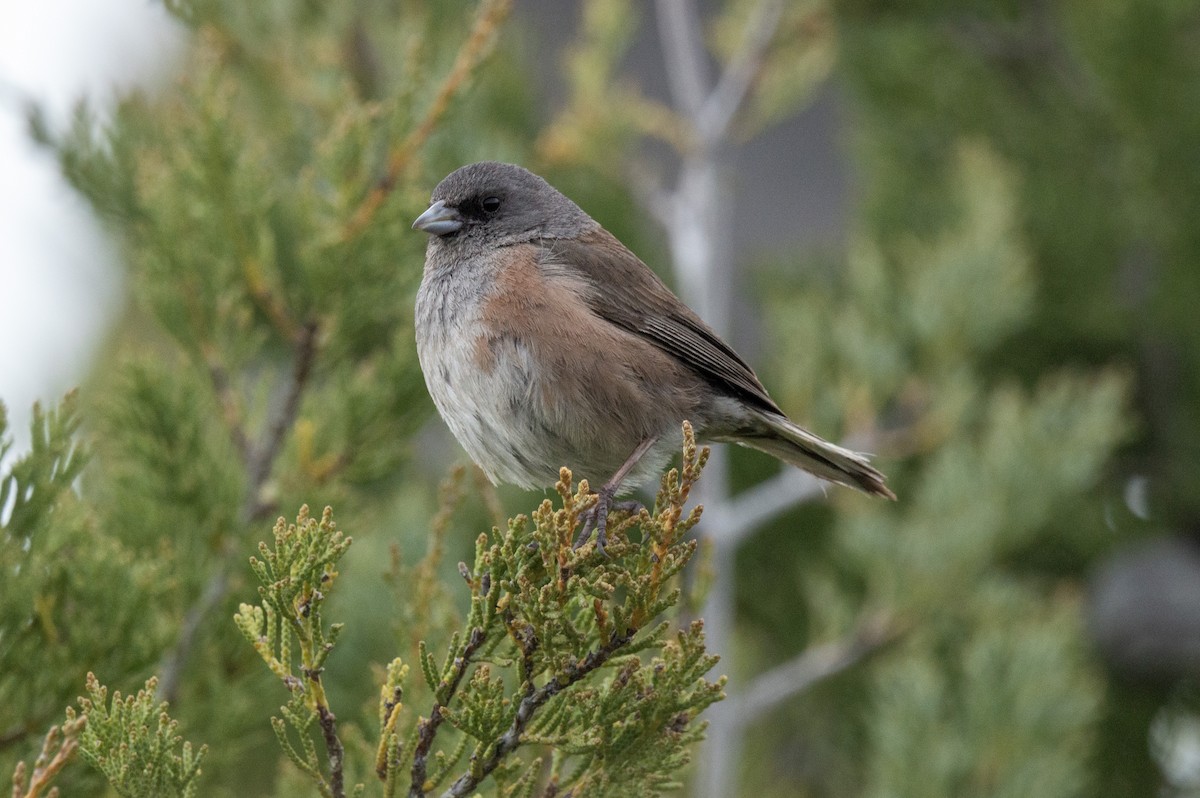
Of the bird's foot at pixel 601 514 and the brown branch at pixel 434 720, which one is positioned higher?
the bird's foot at pixel 601 514

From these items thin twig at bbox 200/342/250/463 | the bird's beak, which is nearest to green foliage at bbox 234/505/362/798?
thin twig at bbox 200/342/250/463

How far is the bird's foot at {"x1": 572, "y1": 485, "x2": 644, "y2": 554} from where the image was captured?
2312 mm

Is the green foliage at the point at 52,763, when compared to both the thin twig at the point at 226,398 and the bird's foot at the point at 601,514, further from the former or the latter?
the thin twig at the point at 226,398

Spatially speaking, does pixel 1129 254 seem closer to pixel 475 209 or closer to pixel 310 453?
pixel 475 209

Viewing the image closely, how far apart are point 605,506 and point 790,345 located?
2216 mm

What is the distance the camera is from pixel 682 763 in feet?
6.36

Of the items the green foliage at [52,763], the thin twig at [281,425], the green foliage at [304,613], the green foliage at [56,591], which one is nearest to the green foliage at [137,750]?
the green foliage at [52,763]

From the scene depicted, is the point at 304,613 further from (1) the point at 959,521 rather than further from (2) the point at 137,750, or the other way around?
(1) the point at 959,521

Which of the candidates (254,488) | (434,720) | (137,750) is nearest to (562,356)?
(254,488)

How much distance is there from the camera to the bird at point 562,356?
285 centimetres

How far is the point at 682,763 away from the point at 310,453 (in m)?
1.28

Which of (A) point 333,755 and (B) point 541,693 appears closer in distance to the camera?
(A) point 333,755

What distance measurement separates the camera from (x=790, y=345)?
15.1 ft

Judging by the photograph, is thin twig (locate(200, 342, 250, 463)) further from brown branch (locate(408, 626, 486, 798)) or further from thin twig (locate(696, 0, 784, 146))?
thin twig (locate(696, 0, 784, 146))
